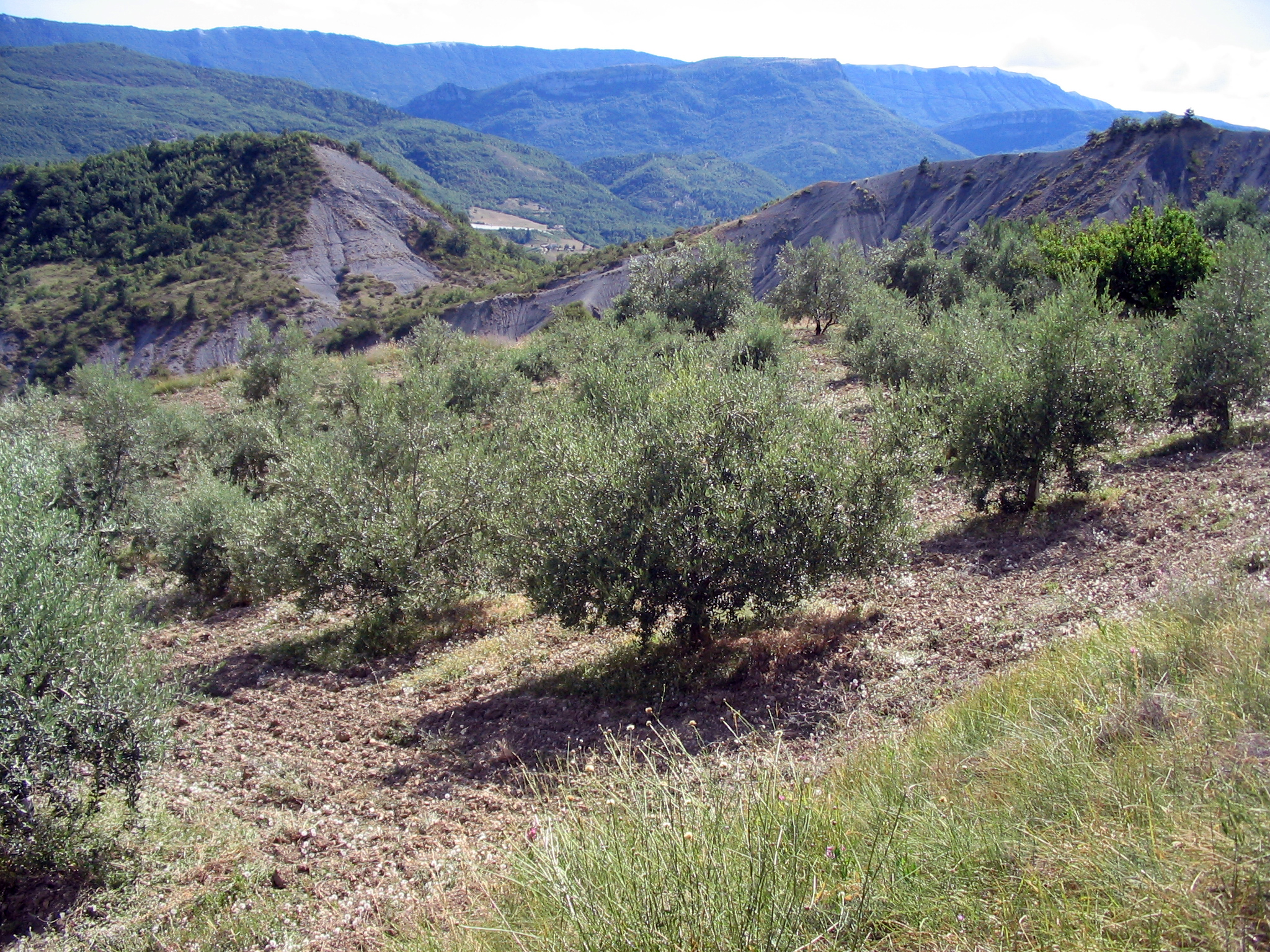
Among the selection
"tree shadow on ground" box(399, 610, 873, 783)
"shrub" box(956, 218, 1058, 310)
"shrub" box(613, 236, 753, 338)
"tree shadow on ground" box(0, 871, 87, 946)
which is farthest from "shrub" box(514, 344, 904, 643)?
"shrub" box(613, 236, 753, 338)

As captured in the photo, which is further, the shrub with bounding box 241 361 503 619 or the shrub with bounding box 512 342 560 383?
the shrub with bounding box 512 342 560 383

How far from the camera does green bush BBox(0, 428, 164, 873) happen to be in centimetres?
472

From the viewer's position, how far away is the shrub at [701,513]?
6883mm

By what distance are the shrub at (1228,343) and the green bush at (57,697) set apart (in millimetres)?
14003

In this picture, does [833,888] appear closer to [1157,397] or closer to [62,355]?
[1157,397]

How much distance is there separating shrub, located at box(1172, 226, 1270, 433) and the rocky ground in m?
0.86

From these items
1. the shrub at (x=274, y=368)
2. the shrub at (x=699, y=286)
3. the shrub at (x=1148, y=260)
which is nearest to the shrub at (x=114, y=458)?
the shrub at (x=274, y=368)

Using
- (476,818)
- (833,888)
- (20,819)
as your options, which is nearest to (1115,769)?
(833,888)

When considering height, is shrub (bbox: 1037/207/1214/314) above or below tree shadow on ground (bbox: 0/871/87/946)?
above

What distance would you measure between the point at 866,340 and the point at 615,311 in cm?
1322

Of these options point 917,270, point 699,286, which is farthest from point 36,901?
point 917,270

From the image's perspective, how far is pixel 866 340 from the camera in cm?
1792

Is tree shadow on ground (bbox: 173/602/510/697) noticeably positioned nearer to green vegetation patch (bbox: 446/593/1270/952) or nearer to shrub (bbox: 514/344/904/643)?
shrub (bbox: 514/344/904/643)

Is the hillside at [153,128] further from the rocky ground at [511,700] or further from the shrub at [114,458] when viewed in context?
the rocky ground at [511,700]
